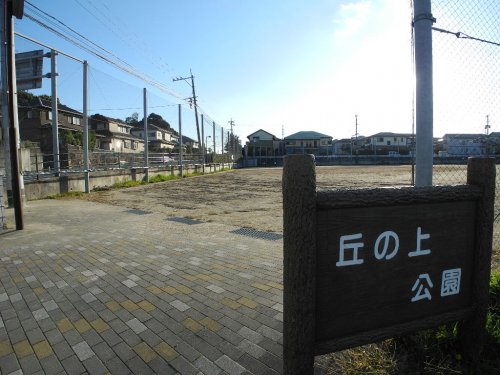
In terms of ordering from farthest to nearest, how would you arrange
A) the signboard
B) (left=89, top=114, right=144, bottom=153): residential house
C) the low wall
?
1. (left=89, top=114, right=144, bottom=153): residential house
2. the low wall
3. the signboard

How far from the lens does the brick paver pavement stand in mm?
2146

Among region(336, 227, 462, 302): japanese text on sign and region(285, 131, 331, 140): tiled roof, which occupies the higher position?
region(285, 131, 331, 140): tiled roof

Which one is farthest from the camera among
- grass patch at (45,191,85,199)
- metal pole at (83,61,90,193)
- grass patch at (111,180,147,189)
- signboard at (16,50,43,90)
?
grass patch at (111,180,147,189)

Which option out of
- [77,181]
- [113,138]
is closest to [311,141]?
[113,138]

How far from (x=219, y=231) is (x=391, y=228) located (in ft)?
15.5

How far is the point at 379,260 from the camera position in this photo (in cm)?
170

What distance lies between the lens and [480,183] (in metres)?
1.95

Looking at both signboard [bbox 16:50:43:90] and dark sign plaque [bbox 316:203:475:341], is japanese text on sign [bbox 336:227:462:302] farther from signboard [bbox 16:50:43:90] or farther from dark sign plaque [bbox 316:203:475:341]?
signboard [bbox 16:50:43:90]

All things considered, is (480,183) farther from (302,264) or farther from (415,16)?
(415,16)

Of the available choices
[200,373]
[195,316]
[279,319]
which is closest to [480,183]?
[279,319]

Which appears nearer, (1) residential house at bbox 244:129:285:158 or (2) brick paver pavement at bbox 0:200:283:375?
(2) brick paver pavement at bbox 0:200:283:375

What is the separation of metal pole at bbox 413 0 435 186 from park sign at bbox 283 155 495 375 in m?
0.69

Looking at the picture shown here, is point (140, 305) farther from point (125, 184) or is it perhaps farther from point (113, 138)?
point (113, 138)

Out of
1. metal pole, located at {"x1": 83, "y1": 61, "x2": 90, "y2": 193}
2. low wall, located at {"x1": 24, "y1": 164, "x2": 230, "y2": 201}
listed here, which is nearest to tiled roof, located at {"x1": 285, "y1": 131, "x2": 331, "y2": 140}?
low wall, located at {"x1": 24, "y1": 164, "x2": 230, "y2": 201}
